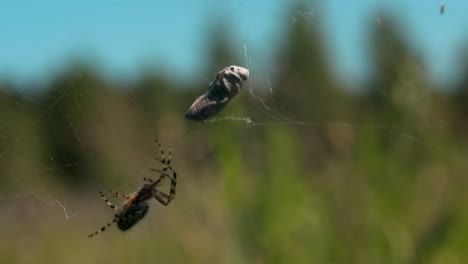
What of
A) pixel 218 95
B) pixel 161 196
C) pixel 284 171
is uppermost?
pixel 218 95

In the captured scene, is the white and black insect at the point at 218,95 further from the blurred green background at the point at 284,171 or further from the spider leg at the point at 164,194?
the blurred green background at the point at 284,171

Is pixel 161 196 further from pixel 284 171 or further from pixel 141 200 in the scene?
pixel 284 171

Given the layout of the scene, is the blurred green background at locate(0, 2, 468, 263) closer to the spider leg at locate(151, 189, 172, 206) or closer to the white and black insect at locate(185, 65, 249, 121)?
the spider leg at locate(151, 189, 172, 206)

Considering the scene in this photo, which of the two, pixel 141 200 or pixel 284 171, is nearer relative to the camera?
pixel 141 200

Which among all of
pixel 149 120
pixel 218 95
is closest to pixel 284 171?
pixel 149 120

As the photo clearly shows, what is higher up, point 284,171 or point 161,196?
point 161,196

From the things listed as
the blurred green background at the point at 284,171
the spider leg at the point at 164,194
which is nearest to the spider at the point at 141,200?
the spider leg at the point at 164,194

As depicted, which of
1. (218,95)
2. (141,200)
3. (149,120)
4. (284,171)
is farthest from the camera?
(284,171)

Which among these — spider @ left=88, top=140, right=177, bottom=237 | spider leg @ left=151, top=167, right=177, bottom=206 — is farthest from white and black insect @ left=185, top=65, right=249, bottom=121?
spider leg @ left=151, top=167, right=177, bottom=206

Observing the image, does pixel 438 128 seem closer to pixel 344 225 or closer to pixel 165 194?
pixel 344 225
